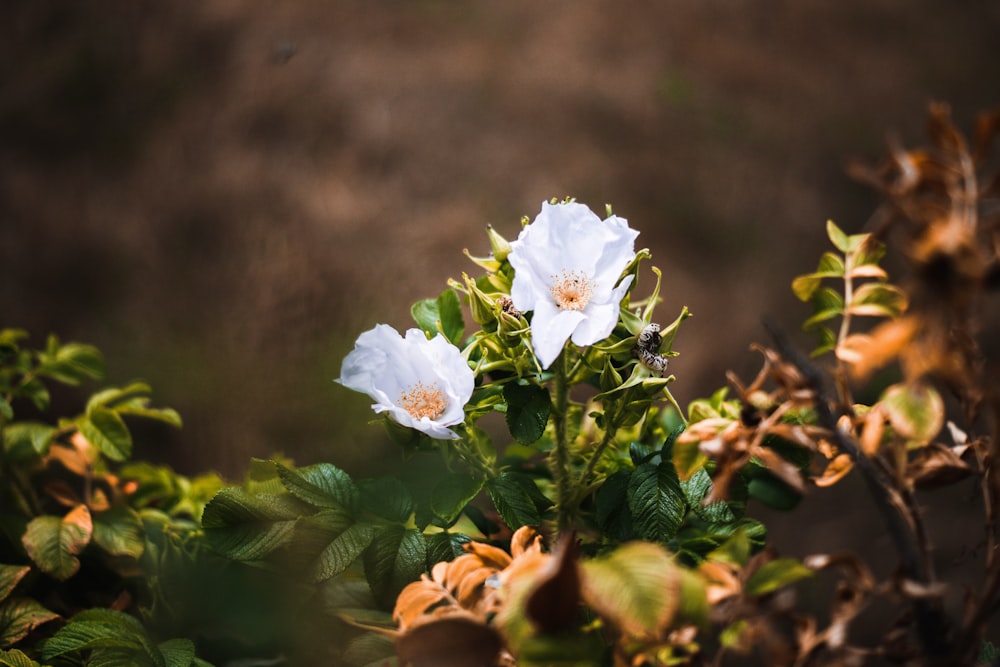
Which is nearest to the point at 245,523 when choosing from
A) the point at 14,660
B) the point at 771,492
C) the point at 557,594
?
the point at 14,660

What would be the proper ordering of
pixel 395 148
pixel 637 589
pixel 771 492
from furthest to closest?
pixel 395 148, pixel 771 492, pixel 637 589

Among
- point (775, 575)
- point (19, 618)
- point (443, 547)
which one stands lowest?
point (19, 618)

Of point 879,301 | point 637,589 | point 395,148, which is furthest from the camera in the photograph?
point 395,148

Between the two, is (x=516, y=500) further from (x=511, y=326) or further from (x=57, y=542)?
(x=57, y=542)

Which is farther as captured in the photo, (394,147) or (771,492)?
(394,147)

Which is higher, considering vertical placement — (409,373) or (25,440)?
(409,373)

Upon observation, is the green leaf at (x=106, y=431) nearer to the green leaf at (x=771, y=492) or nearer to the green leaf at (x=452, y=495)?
the green leaf at (x=452, y=495)
